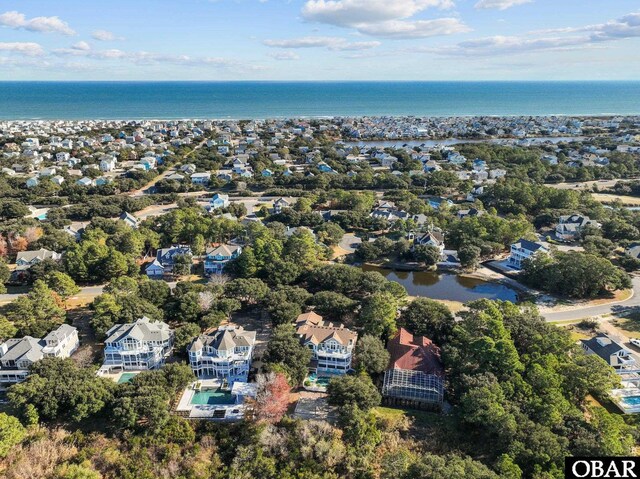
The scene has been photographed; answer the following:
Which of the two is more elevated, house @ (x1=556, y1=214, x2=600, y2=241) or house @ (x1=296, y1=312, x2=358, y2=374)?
house @ (x1=556, y1=214, x2=600, y2=241)

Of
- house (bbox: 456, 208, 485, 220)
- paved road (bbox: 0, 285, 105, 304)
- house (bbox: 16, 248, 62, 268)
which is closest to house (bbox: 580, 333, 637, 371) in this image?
house (bbox: 456, 208, 485, 220)

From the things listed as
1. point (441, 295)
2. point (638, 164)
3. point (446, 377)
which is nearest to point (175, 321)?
point (446, 377)

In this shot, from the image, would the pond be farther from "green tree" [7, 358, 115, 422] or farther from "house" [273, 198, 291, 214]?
"green tree" [7, 358, 115, 422]

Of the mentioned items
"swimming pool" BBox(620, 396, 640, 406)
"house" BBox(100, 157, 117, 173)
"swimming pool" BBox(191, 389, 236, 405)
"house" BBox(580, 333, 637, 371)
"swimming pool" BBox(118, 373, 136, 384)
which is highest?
"house" BBox(100, 157, 117, 173)

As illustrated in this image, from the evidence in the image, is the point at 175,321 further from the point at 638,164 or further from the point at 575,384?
the point at 638,164

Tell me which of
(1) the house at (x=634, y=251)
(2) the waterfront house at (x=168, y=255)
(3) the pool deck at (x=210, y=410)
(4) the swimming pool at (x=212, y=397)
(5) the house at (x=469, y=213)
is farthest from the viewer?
(5) the house at (x=469, y=213)

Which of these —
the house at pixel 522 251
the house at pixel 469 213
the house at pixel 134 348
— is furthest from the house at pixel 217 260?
the house at pixel 469 213

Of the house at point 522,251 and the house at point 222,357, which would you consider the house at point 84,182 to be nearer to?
the house at point 222,357
